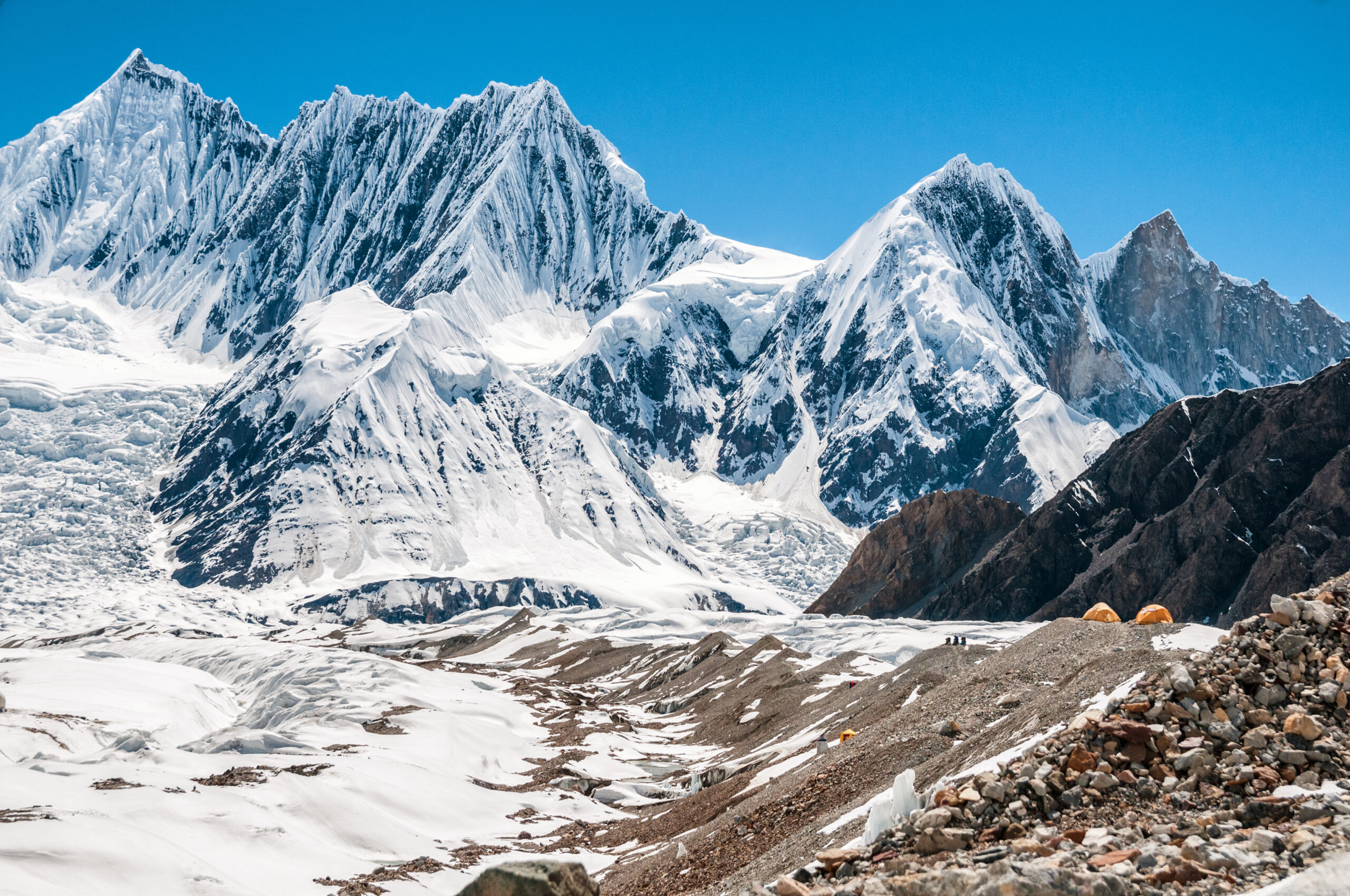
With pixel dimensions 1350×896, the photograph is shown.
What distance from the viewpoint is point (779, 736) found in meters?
58.6

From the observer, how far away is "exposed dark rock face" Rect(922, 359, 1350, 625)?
134375 mm

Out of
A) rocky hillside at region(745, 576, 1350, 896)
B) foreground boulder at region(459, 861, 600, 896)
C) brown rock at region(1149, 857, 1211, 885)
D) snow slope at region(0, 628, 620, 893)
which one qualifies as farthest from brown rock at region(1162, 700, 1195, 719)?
snow slope at region(0, 628, 620, 893)

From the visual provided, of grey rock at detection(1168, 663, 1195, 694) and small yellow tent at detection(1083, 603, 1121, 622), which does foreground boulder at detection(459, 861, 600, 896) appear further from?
small yellow tent at detection(1083, 603, 1121, 622)

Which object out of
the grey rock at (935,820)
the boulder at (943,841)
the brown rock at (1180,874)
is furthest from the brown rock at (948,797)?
the brown rock at (1180,874)

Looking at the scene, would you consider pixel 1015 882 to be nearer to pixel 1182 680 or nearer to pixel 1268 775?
pixel 1268 775

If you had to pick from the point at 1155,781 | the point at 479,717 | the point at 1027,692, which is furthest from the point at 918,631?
the point at 1155,781

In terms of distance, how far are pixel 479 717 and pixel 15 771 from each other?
43.5m

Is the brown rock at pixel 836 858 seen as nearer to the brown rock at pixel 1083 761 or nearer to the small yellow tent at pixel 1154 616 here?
the brown rock at pixel 1083 761

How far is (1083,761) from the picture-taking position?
14.7 metres

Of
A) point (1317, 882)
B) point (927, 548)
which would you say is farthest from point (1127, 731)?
point (927, 548)

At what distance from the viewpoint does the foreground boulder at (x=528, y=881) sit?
13812 millimetres

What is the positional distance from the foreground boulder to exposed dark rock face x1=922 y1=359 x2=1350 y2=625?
12852 cm

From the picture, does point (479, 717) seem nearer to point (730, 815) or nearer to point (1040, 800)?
point (730, 815)

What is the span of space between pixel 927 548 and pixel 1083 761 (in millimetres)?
180494
